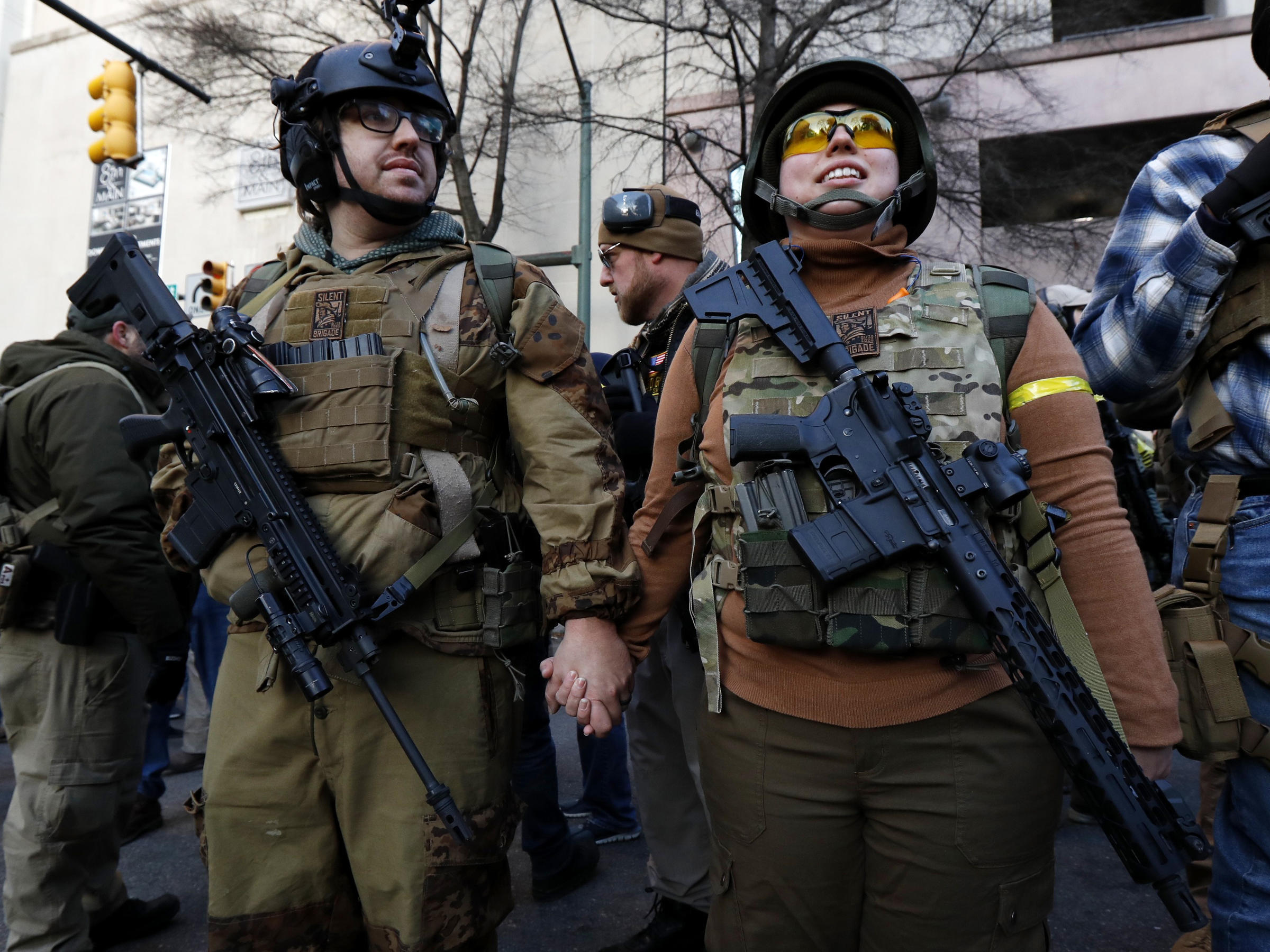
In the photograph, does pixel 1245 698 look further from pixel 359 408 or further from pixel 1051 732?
pixel 359 408

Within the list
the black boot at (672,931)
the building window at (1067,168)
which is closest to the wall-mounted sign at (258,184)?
the building window at (1067,168)

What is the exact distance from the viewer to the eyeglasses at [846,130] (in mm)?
1754

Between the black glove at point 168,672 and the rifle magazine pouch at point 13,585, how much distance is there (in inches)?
15.9

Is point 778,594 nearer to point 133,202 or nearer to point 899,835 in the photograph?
point 899,835

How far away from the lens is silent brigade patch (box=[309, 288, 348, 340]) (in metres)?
1.84

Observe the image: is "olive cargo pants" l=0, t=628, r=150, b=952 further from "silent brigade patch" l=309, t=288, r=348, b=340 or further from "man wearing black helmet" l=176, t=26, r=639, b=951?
"silent brigade patch" l=309, t=288, r=348, b=340

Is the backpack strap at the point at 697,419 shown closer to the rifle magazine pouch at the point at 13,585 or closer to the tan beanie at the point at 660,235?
the tan beanie at the point at 660,235

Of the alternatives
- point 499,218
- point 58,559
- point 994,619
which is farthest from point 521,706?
point 499,218

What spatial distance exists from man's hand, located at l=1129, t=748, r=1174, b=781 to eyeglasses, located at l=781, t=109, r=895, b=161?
1.22m

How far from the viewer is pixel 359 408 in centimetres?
175

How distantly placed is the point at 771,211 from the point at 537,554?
93cm

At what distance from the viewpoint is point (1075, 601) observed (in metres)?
1.54

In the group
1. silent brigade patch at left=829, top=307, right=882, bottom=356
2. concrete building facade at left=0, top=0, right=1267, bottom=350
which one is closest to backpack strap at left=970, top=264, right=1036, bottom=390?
silent brigade patch at left=829, top=307, right=882, bottom=356

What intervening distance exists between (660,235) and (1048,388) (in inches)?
68.2
